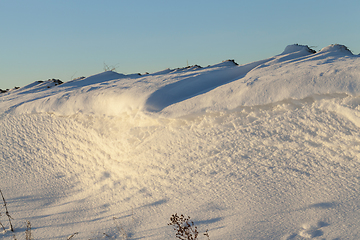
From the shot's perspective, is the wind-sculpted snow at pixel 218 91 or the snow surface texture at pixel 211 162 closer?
the snow surface texture at pixel 211 162

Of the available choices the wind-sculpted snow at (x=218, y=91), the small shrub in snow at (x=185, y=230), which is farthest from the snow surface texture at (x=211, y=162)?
the small shrub in snow at (x=185, y=230)

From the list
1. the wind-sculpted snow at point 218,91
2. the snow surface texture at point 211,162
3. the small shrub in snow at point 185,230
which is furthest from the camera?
the wind-sculpted snow at point 218,91

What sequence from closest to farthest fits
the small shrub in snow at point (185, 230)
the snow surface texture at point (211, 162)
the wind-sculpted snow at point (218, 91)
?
the small shrub in snow at point (185, 230), the snow surface texture at point (211, 162), the wind-sculpted snow at point (218, 91)

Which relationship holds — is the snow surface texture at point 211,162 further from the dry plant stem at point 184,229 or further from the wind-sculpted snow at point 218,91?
the dry plant stem at point 184,229

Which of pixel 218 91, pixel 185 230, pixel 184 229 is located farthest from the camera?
pixel 218 91

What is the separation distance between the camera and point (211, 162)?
288 cm

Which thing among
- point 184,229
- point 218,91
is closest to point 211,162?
point 218,91

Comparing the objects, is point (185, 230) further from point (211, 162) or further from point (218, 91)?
point (218, 91)

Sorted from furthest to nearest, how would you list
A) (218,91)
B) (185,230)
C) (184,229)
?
1. (218,91)
2. (185,230)
3. (184,229)

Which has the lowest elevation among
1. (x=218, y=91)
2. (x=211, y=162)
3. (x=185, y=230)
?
(x=185, y=230)

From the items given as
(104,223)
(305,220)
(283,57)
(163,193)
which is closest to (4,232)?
(104,223)

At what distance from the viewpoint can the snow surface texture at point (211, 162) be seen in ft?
7.99

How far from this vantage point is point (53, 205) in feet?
11.8

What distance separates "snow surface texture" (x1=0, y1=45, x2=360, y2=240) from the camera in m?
2.44
